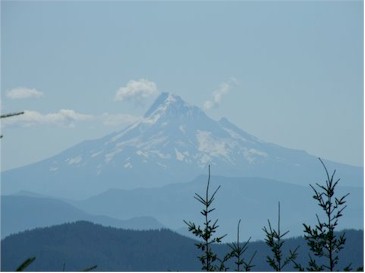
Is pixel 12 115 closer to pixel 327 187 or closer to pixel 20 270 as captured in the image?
pixel 20 270

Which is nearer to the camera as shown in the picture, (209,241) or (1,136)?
(1,136)

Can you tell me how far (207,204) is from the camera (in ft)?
47.9

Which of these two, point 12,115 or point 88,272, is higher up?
point 12,115

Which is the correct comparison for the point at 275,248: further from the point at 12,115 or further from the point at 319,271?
the point at 12,115

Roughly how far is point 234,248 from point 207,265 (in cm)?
124

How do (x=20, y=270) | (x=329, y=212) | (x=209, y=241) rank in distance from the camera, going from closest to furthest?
(x=20, y=270) → (x=329, y=212) → (x=209, y=241)

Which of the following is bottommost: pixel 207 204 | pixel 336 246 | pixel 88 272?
pixel 88 272

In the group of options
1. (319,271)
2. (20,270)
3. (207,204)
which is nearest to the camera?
(20,270)

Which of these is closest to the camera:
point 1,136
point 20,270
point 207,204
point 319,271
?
point 20,270

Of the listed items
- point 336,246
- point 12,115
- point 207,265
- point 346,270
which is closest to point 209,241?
point 207,265

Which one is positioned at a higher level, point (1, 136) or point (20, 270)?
point (1, 136)

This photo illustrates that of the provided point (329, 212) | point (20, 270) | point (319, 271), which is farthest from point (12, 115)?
point (329, 212)

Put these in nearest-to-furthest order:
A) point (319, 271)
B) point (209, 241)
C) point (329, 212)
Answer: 1. point (319, 271)
2. point (329, 212)
3. point (209, 241)

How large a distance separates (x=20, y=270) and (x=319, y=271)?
849 centimetres
